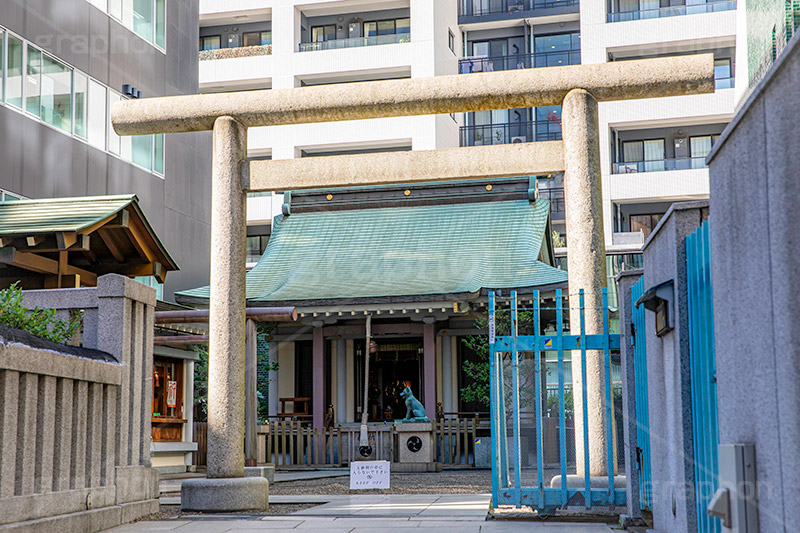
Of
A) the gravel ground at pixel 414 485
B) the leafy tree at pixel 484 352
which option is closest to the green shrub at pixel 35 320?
the gravel ground at pixel 414 485

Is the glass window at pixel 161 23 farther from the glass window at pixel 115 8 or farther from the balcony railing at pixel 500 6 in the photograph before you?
the balcony railing at pixel 500 6

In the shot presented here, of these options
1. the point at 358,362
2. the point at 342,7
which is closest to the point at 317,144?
the point at 342,7

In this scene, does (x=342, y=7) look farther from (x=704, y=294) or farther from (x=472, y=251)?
(x=704, y=294)

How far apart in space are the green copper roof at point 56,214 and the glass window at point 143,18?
29.4 ft

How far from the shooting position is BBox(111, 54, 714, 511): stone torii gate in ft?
34.8

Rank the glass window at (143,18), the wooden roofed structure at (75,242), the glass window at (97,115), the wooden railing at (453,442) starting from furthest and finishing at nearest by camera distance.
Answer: the glass window at (143,18) → the wooden railing at (453,442) → the glass window at (97,115) → the wooden roofed structure at (75,242)

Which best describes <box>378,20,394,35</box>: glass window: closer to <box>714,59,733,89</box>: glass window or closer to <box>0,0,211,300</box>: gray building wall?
<box>714,59,733,89</box>: glass window

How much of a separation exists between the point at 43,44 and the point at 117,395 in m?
12.1

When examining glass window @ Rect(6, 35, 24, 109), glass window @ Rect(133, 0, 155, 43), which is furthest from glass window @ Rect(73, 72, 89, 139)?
glass window @ Rect(133, 0, 155, 43)

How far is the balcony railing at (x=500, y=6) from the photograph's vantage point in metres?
46.7

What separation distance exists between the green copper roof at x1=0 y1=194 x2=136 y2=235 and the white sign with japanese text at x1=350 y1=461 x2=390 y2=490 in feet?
18.0

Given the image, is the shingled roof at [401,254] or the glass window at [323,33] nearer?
the shingled roof at [401,254]

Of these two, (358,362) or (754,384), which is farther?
(358,362)

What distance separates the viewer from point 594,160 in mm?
10617
